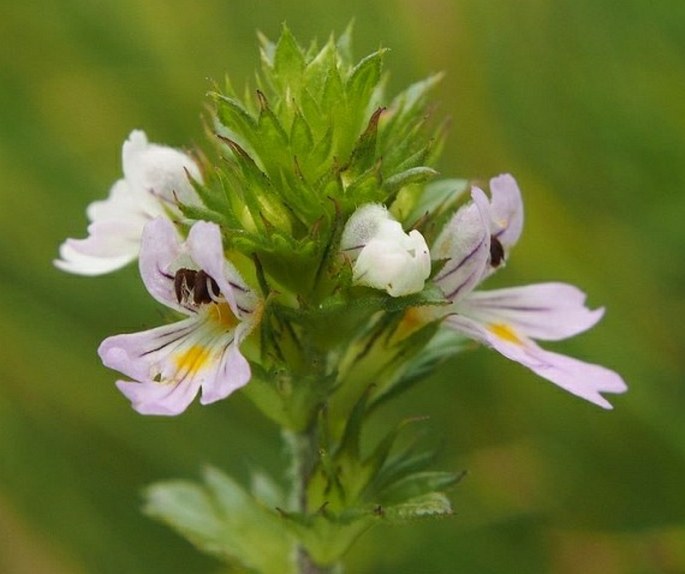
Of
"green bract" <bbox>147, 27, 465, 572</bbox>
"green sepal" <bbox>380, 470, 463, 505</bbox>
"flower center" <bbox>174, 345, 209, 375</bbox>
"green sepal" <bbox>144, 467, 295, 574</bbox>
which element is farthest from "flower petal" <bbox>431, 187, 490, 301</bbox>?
"green sepal" <bbox>144, 467, 295, 574</bbox>

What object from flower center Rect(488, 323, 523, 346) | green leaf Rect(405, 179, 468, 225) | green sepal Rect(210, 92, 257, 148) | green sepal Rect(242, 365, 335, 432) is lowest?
green sepal Rect(242, 365, 335, 432)

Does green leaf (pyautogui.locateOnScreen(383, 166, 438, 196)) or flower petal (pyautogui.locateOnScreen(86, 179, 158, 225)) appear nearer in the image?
green leaf (pyautogui.locateOnScreen(383, 166, 438, 196))

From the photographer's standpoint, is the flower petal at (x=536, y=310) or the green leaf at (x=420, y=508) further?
the flower petal at (x=536, y=310)

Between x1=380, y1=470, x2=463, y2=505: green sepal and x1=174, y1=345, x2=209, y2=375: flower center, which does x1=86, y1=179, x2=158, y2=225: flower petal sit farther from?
x1=380, y1=470, x2=463, y2=505: green sepal

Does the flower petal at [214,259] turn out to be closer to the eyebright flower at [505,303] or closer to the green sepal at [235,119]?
the green sepal at [235,119]

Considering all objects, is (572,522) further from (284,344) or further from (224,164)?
(224,164)

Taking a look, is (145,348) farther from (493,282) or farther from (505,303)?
(493,282)

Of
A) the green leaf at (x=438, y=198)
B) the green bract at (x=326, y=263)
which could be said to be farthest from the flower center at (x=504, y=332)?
the green leaf at (x=438, y=198)
